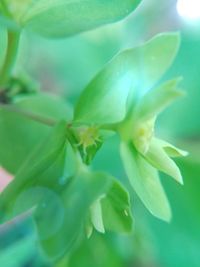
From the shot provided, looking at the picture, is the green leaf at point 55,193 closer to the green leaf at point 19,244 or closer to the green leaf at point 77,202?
the green leaf at point 77,202

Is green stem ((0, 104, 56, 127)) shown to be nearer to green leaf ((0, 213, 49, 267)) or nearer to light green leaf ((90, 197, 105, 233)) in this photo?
light green leaf ((90, 197, 105, 233))

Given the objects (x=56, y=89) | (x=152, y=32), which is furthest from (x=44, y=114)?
(x=152, y=32)

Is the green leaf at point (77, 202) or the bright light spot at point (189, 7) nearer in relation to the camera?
the green leaf at point (77, 202)

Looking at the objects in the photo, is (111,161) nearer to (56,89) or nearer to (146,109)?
(56,89)

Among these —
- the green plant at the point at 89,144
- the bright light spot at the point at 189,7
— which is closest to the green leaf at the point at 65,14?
the green plant at the point at 89,144

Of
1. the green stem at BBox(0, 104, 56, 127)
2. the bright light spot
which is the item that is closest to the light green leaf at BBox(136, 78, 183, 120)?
the green stem at BBox(0, 104, 56, 127)

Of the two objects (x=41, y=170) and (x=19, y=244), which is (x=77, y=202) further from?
(x=19, y=244)

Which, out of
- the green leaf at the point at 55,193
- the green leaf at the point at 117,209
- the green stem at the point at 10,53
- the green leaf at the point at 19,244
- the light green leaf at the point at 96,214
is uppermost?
the green stem at the point at 10,53
